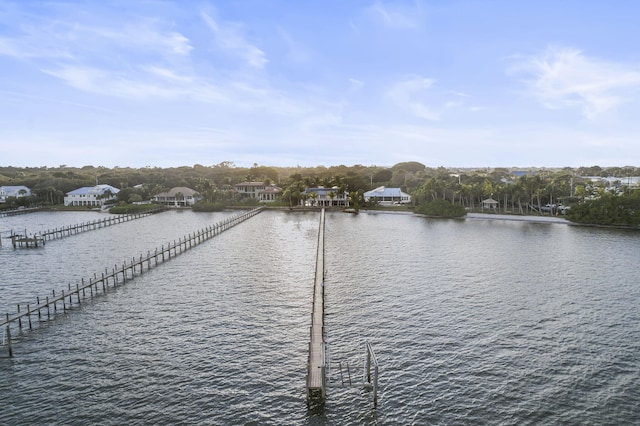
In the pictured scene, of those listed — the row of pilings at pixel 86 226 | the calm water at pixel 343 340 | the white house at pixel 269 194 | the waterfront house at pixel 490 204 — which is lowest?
the calm water at pixel 343 340

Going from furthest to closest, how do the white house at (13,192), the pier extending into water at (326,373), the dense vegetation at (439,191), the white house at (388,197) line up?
the white house at (13,192), the white house at (388,197), the dense vegetation at (439,191), the pier extending into water at (326,373)

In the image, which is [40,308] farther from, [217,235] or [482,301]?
[217,235]

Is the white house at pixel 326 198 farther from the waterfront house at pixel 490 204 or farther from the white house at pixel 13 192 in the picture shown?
the white house at pixel 13 192

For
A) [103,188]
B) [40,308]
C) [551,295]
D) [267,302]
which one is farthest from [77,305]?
[103,188]

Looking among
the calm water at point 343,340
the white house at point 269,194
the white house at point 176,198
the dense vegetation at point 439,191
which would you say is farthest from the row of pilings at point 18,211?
the calm water at point 343,340

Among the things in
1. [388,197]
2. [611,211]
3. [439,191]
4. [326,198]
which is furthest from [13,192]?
[611,211]

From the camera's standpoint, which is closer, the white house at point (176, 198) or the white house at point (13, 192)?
the white house at point (176, 198)
